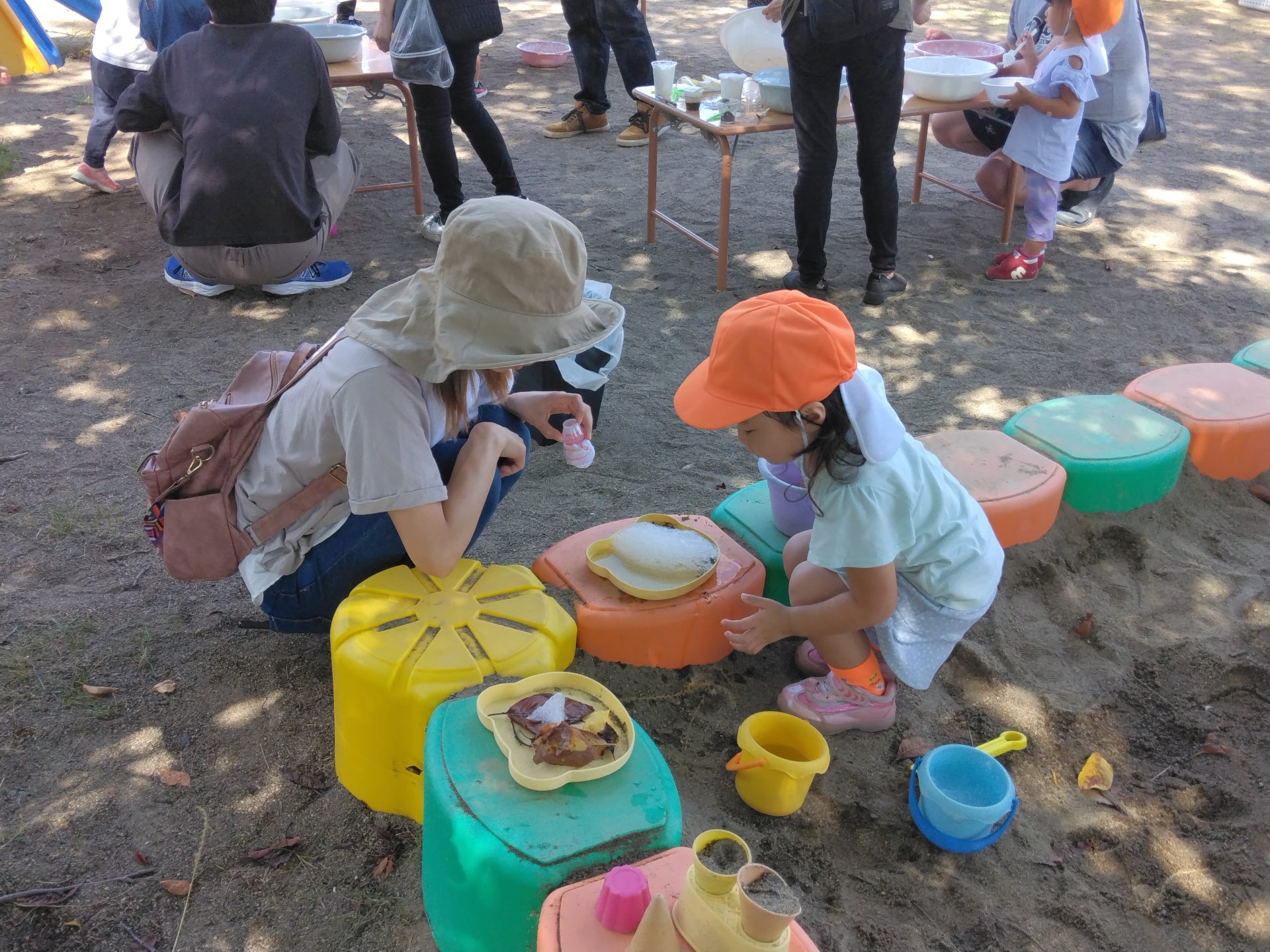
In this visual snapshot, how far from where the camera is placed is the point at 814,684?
7.35 feet

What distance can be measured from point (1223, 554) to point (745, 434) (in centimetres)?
174

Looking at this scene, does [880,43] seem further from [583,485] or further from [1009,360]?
[583,485]

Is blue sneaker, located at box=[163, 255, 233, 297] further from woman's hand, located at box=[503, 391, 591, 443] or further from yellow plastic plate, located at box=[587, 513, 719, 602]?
yellow plastic plate, located at box=[587, 513, 719, 602]

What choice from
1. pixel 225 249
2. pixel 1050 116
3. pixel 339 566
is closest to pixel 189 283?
pixel 225 249

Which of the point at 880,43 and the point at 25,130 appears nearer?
the point at 880,43

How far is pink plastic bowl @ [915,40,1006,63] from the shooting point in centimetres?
476

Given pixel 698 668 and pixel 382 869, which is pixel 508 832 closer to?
pixel 382 869

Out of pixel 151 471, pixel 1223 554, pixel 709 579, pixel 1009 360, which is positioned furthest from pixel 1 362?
pixel 1223 554

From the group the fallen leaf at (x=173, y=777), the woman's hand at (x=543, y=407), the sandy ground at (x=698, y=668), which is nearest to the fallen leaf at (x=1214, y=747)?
the sandy ground at (x=698, y=668)

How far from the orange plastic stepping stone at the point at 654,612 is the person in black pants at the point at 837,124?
149 centimetres

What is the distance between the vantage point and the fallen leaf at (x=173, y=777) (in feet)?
6.72

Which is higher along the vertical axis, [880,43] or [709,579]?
[880,43]

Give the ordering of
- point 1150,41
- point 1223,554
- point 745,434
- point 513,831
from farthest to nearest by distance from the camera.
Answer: point 1150,41 → point 1223,554 → point 745,434 → point 513,831

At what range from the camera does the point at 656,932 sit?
1.33 metres
